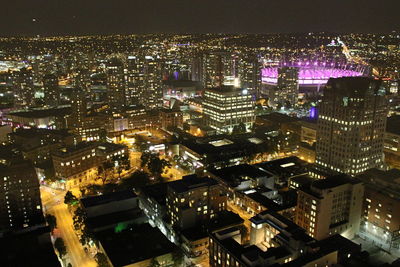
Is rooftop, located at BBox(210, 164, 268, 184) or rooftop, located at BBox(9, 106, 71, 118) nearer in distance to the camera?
rooftop, located at BBox(210, 164, 268, 184)

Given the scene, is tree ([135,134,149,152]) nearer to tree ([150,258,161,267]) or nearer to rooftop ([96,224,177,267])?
rooftop ([96,224,177,267])

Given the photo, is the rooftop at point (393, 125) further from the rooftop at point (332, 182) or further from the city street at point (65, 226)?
the city street at point (65, 226)

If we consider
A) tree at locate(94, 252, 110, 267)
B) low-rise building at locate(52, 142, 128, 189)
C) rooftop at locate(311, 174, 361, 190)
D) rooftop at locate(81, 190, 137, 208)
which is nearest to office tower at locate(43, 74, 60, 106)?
low-rise building at locate(52, 142, 128, 189)

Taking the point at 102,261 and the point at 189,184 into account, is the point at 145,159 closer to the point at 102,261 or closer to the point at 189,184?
the point at 189,184

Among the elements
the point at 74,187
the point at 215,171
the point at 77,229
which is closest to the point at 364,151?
the point at 215,171

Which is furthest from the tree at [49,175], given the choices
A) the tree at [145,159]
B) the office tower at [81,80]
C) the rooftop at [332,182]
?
the office tower at [81,80]
